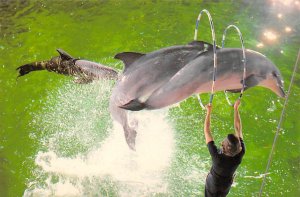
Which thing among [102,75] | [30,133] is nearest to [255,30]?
[102,75]

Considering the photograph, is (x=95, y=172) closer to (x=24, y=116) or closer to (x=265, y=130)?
(x=24, y=116)

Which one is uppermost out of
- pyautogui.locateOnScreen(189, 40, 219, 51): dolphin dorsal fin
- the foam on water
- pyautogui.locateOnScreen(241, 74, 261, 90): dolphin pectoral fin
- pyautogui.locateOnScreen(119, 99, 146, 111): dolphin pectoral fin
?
pyautogui.locateOnScreen(189, 40, 219, 51): dolphin dorsal fin

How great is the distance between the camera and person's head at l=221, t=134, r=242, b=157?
355cm

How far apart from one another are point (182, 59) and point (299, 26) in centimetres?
717

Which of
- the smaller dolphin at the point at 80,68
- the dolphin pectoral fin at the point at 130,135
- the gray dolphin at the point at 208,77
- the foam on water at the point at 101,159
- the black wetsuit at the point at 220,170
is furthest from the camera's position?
the foam on water at the point at 101,159

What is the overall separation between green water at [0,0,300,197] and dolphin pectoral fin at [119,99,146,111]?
7.39ft

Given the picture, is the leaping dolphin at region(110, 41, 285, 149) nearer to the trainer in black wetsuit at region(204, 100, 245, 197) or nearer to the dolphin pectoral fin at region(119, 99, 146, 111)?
the dolphin pectoral fin at region(119, 99, 146, 111)

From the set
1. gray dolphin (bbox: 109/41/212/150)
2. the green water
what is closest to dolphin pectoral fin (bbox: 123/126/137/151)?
gray dolphin (bbox: 109/41/212/150)

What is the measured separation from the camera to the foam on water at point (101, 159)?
611 cm

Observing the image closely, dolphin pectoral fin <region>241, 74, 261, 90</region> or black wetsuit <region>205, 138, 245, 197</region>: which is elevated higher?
dolphin pectoral fin <region>241, 74, 261, 90</region>

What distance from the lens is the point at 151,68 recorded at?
4156 millimetres

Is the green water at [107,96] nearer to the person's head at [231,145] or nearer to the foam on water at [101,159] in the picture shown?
the foam on water at [101,159]

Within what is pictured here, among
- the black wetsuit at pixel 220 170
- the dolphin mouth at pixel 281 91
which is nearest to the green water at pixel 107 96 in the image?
the black wetsuit at pixel 220 170

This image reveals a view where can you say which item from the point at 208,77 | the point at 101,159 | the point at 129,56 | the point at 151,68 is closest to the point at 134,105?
the point at 151,68
